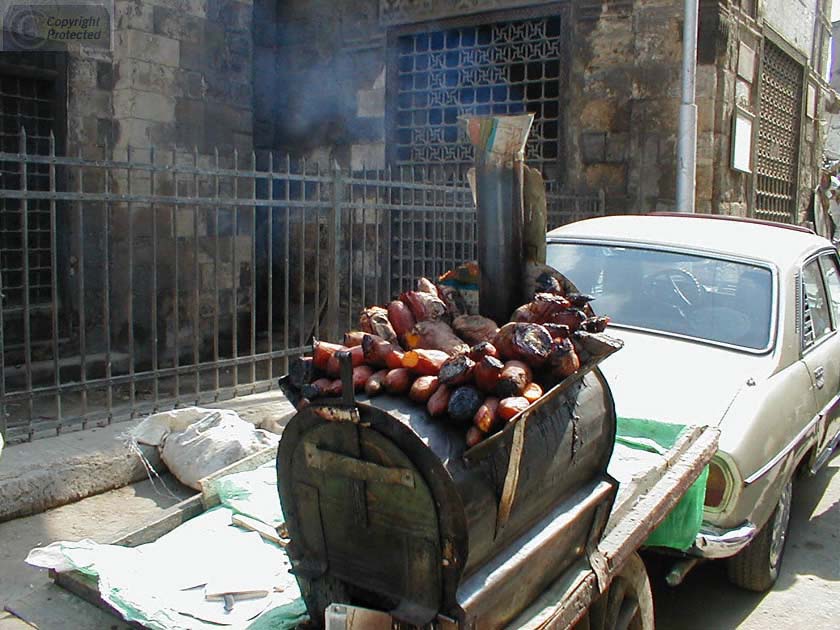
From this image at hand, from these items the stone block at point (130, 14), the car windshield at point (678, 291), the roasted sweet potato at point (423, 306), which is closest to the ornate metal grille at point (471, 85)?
the stone block at point (130, 14)

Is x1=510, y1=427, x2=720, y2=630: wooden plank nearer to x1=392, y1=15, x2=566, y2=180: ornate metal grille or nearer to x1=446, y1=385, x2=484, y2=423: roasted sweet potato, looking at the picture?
x1=446, y1=385, x2=484, y2=423: roasted sweet potato

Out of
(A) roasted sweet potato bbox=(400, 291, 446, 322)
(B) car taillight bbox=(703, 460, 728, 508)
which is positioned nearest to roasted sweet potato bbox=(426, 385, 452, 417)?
(A) roasted sweet potato bbox=(400, 291, 446, 322)

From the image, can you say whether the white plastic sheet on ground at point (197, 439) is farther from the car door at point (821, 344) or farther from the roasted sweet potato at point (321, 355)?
the car door at point (821, 344)

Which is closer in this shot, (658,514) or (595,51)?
(658,514)

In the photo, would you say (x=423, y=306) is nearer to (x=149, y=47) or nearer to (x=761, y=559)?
(x=761, y=559)

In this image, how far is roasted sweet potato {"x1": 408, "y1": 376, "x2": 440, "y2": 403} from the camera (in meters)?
2.08

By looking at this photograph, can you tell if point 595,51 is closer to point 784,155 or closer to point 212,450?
point 784,155

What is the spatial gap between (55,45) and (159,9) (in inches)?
45.2

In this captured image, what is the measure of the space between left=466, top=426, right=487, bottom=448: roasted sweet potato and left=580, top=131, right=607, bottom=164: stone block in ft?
23.4

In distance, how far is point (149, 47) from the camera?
316 inches

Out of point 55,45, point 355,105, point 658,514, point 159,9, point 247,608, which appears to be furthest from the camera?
point 355,105

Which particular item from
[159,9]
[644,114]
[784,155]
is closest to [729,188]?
[644,114]

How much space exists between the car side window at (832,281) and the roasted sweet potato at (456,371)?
3.82 metres

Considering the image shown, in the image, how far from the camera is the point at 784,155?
11.1 m
